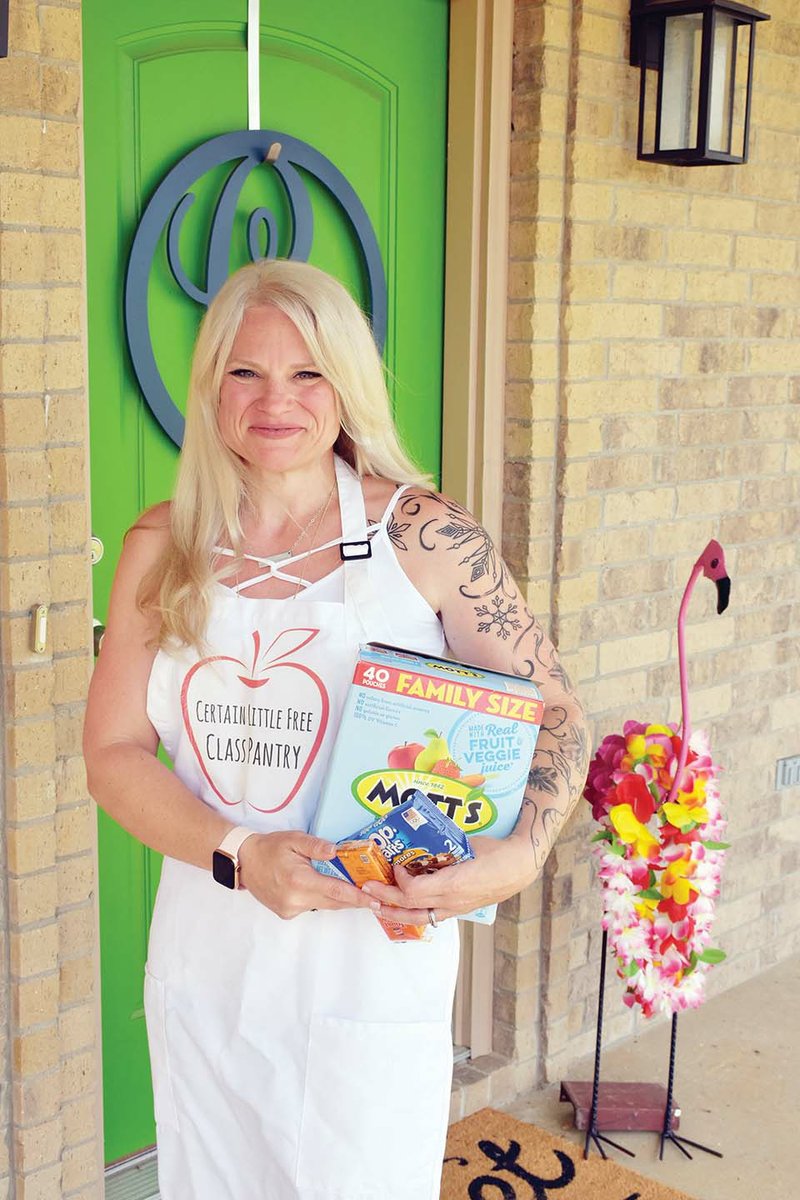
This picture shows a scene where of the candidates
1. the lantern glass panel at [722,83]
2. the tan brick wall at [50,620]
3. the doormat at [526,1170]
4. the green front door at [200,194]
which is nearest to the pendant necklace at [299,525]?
the tan brick wall at [50,620]

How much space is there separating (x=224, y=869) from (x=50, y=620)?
758mm

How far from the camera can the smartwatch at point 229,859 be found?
189 cm

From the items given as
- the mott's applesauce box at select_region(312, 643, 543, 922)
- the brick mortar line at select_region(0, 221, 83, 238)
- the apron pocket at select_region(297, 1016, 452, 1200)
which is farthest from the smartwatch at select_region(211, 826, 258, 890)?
the brick mortar line at select_region(0, 221, 83, 238)

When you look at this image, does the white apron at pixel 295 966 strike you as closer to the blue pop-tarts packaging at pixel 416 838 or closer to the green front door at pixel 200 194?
the blue pop-tarts packaging at pixel 416 838

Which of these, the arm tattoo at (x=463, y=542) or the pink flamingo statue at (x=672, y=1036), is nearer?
the arm tattoo at (x=463, y=542)

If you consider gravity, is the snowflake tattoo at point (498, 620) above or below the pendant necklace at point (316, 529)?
below

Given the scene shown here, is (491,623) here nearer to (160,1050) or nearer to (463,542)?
(463,542)

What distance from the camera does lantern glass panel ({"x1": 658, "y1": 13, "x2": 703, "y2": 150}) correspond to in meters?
3.31

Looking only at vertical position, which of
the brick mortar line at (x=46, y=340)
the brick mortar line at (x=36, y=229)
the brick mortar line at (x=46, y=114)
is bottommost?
the brick mortar line at (x=46, y=340)

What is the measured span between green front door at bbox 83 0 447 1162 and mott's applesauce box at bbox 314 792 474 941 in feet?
3.97

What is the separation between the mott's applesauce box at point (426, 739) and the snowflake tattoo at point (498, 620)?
0.18 m

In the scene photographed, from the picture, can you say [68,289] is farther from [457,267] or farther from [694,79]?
[694,79]

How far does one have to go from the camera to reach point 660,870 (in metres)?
3.12

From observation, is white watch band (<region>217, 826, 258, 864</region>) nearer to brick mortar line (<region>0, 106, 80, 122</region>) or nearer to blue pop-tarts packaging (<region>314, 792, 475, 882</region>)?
blue pop-tarts packaging (<region>314, 792, 475, 882</region>)
